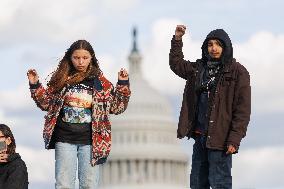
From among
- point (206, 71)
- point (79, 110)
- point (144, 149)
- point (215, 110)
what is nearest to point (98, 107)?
point (79, 110)

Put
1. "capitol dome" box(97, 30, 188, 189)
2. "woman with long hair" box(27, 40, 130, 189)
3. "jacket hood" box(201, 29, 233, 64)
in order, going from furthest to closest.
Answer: "capitol dome" box(97, 30, 188, 189) → "jacket hood" box(201, 29, 233, 64) → "woman with long hair" box(27, 40, 130, 189)

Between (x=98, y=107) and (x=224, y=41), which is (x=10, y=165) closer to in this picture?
(x=98, y=107)

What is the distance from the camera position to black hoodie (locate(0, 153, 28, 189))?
48.2 ft

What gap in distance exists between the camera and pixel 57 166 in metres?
14.9

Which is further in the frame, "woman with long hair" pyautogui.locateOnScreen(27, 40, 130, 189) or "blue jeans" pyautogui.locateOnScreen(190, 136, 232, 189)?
"blue jeans" pyautogui.locateOnScreen(190, 136, 232, 189)

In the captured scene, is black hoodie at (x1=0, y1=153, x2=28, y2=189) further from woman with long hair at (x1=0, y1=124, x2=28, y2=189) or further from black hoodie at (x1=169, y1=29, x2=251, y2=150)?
black hoodie at (x1=169, y1=29, x2=251, y2=150)

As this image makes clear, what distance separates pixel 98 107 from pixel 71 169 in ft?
2.48

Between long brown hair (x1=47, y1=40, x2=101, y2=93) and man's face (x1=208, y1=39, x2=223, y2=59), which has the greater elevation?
man's face (x1=208, y1=39, x2=223, y2=59)

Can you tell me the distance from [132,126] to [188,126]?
149 metres

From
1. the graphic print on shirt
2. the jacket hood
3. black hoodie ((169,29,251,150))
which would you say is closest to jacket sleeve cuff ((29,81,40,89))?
the graphic print on shirt

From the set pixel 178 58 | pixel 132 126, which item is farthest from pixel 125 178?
pixel 178 58

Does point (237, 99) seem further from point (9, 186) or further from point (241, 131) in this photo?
point (9, 186)

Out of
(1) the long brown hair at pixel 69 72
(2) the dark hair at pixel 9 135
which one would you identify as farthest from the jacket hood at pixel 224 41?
(2) the dark hair at pixel 9 135

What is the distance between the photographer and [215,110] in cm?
1528
